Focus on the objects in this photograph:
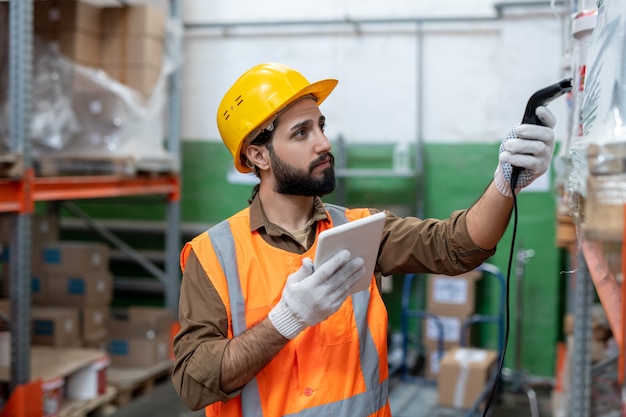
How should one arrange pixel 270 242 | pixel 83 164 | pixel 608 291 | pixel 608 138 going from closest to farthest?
pixel 608 138, pixel 608 291, pixel 270 242, pixel 83 164

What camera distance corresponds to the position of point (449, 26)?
6.44 meters

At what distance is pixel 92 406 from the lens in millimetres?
5031

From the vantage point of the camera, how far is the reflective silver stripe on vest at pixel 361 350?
2.04 m

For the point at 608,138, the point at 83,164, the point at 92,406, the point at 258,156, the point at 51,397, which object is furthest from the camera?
the point at 83,164

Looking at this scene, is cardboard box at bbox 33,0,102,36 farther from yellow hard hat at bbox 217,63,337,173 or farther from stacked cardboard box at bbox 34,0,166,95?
yellow hard hat at bbox 217,63,337,173

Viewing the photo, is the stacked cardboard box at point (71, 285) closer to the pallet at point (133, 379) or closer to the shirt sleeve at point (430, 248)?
the pallet at point (133, 379)

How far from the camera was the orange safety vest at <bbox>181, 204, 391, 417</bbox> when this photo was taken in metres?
2.04

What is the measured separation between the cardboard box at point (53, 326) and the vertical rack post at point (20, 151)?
35.9 inches

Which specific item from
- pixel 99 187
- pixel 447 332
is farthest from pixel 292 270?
pixel 447 332

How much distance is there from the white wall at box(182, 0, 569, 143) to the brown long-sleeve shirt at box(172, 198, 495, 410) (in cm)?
425

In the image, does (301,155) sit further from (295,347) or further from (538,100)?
(538,100)

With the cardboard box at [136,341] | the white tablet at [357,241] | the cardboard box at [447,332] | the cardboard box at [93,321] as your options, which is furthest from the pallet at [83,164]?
the white tablet at [357,241]

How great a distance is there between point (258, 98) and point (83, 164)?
3.40m

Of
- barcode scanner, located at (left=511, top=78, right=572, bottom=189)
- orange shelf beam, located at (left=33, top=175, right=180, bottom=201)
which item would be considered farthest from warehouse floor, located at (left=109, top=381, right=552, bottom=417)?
barcode scanner, located at (left=511, top=78, right=572, bottom=189)
